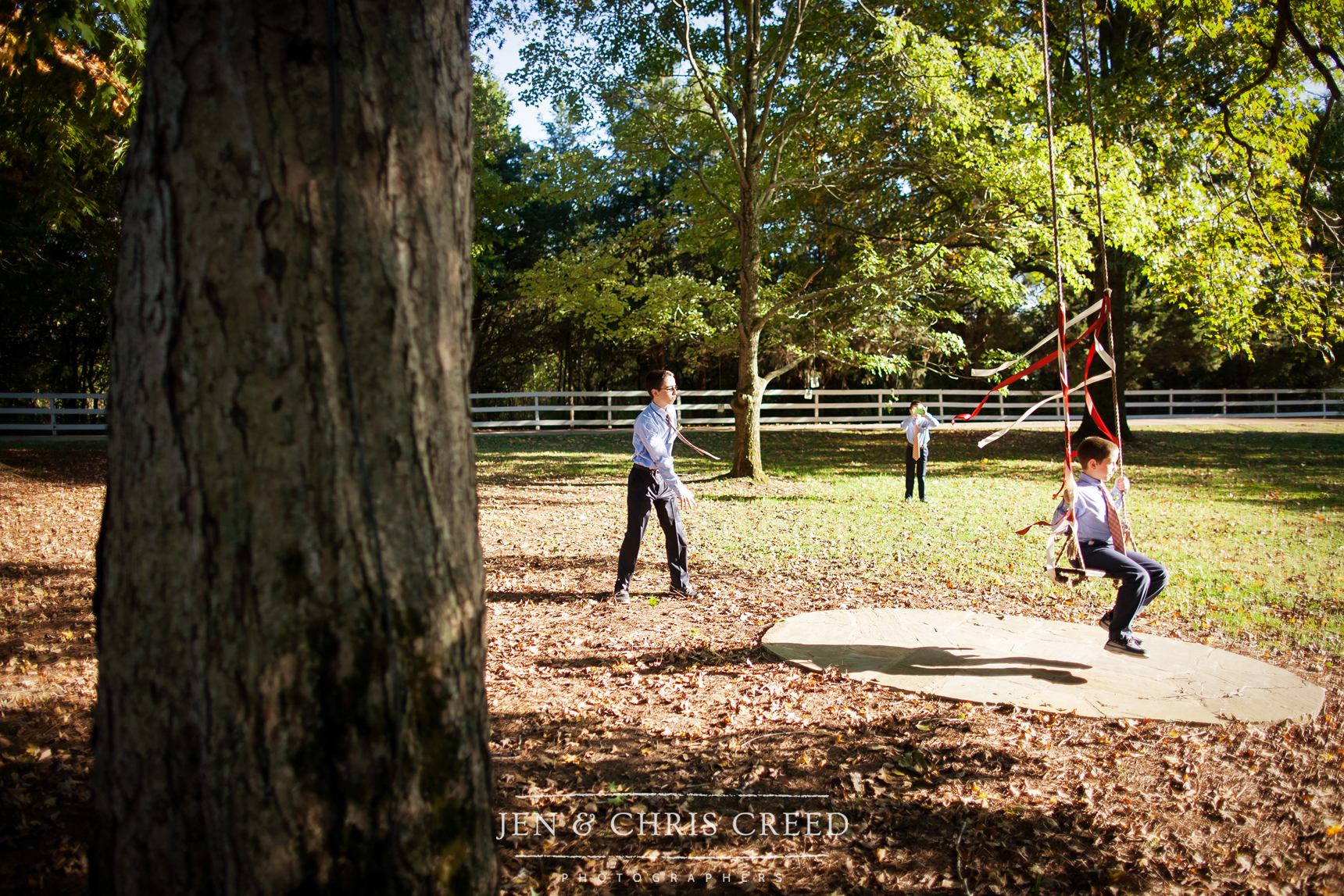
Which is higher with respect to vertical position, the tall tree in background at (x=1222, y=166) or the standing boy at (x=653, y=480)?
the tall tree in background at (x=1222, y=166)

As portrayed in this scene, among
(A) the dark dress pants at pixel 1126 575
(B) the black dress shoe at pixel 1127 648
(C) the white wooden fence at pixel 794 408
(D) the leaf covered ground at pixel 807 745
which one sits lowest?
(D) the leaf covered ground at pixel 807 745

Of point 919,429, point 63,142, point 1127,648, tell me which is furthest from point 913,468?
point 63,142

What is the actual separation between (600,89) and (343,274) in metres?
13.4

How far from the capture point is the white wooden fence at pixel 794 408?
2325 centimetres

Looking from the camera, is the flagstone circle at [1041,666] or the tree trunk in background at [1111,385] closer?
the flagstone circle at [1041,666]

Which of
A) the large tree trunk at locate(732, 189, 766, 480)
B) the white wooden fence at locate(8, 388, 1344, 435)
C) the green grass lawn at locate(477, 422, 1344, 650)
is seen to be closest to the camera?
the green grass lawn at locate(477, 422, 1344, 650)

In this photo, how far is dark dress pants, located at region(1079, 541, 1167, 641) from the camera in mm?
4715

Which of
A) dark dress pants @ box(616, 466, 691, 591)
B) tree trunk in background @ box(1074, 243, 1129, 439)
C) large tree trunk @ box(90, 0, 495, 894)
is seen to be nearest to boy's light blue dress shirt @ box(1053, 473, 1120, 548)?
dark dress pants @ box(616, 466, 691, 591)

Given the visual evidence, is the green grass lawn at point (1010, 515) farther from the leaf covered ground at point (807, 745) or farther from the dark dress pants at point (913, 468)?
the dark dress pants at point (913, 468)

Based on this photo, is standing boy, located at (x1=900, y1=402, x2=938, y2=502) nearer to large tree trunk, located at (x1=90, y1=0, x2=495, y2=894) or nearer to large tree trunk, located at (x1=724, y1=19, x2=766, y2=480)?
large tree trunk, located at (x1=724, y1=19, x2=766, y2=480)

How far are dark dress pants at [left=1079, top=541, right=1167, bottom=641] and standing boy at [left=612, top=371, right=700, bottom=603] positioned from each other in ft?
9.14

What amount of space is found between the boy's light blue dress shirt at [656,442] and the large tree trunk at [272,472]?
451 centimetres

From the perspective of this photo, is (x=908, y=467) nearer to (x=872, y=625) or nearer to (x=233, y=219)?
(x=872, y=625)

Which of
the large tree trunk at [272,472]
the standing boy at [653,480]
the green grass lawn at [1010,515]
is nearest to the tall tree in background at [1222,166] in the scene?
the green grass lawn at [1010,515]
